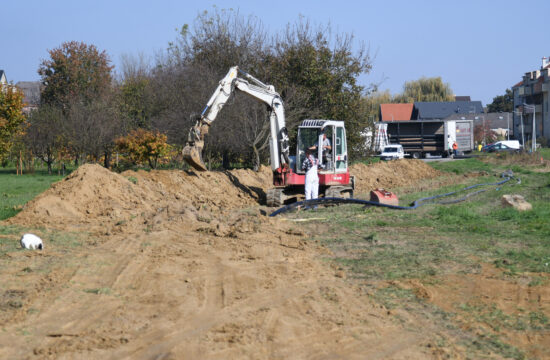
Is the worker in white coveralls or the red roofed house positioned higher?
the red roofed house

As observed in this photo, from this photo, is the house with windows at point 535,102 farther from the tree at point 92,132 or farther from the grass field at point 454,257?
the grass field at point 454,257

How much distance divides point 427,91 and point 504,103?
966 inches

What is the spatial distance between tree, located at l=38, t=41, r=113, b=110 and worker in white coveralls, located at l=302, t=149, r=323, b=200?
34.8 meters

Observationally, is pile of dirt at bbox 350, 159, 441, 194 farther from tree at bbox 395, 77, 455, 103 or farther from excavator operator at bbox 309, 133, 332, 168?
tree at bbox 395, 77, 455, 103

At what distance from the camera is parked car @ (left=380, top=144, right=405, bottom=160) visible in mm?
52125

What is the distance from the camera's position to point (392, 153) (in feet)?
172

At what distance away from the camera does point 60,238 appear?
12258 millimetres

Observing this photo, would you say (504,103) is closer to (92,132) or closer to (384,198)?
(92,132)

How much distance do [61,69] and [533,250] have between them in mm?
46358

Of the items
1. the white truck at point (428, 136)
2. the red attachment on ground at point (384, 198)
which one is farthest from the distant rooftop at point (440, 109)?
the red attachment on ground at point (384, 198)

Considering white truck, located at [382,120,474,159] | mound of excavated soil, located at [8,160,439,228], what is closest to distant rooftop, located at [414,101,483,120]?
white truck, located at [382,120,474,159]

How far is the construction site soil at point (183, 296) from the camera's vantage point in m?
5.92

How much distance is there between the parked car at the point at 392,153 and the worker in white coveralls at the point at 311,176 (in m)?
34.6

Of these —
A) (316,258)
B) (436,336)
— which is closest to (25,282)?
(316,258)
